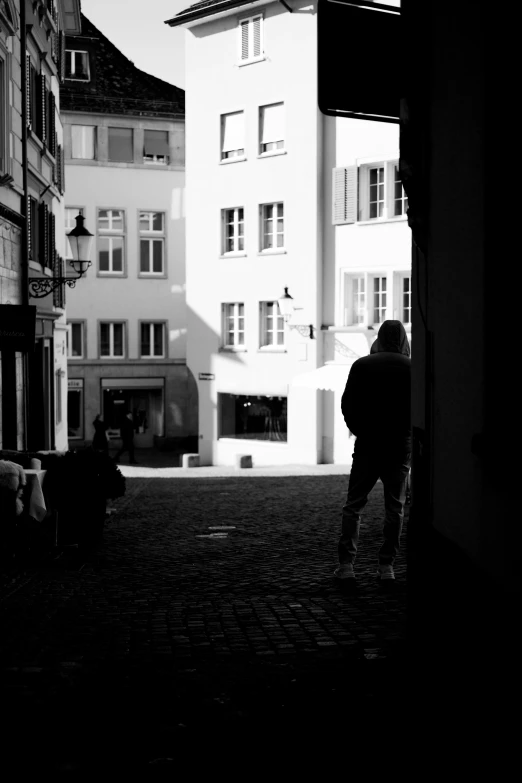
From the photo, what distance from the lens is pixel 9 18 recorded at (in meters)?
17.7

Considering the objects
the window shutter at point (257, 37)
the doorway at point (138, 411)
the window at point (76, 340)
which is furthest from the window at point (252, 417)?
the window shutter at point (257, 37)

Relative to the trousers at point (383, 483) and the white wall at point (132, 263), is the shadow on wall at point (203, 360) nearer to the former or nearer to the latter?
the white wall at point (132, 263)

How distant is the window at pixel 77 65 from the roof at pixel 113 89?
0.23 meters

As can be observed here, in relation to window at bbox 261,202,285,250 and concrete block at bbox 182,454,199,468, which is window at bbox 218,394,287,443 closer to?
concrete block at bbox 182,454,199,468

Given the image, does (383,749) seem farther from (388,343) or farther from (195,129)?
(195,129)

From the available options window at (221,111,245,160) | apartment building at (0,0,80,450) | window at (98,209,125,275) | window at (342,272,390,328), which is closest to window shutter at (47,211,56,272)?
apartment building at (0,0,80,450)

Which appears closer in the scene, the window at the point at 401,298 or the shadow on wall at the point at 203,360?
the window at the point at 401,298

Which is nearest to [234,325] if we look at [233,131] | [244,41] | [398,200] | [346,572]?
[233,131]

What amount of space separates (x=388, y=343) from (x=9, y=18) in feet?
38.4

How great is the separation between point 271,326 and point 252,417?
3.33 m

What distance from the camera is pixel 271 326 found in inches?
1491

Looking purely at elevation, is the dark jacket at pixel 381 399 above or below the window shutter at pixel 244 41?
below

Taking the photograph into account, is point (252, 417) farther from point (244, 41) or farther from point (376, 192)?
point (244, 41)

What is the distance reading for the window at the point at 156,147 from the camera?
160ft
